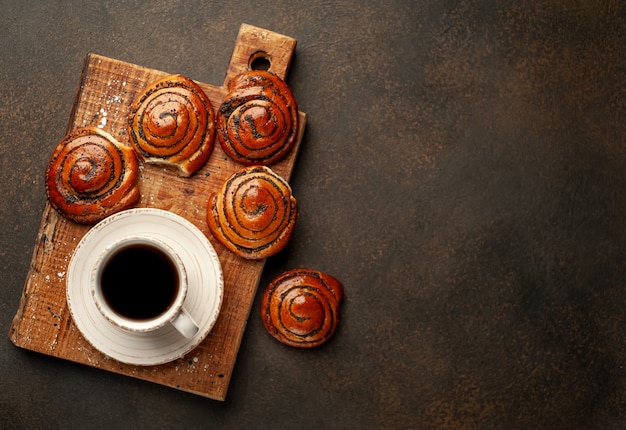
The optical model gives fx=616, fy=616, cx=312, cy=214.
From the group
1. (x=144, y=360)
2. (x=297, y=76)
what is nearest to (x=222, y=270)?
(x=144, y=360)

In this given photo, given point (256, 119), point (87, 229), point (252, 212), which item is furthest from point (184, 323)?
point (256, 119)

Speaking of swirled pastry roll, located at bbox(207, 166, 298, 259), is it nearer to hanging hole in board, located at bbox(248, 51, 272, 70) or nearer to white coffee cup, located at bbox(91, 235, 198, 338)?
white coffee cup, located at bbox(91, 235, 198, 338)

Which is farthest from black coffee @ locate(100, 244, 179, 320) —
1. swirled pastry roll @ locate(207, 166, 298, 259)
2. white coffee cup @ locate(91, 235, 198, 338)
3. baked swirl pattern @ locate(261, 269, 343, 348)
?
baked swirl pattern @ locate(261, 269, 343, 348)

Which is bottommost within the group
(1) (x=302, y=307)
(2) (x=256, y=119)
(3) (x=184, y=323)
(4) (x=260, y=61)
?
(3) (x=184, y=323)

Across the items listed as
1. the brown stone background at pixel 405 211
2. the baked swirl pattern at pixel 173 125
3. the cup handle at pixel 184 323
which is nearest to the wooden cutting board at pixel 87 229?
the baked swirl pattern at pixel 173 125

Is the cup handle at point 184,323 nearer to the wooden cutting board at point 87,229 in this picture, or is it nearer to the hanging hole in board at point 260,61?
the wooden cutting board at point 87,229

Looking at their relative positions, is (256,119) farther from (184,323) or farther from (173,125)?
(184,323)

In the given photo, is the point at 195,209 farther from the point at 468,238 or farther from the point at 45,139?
the point at 468,238
